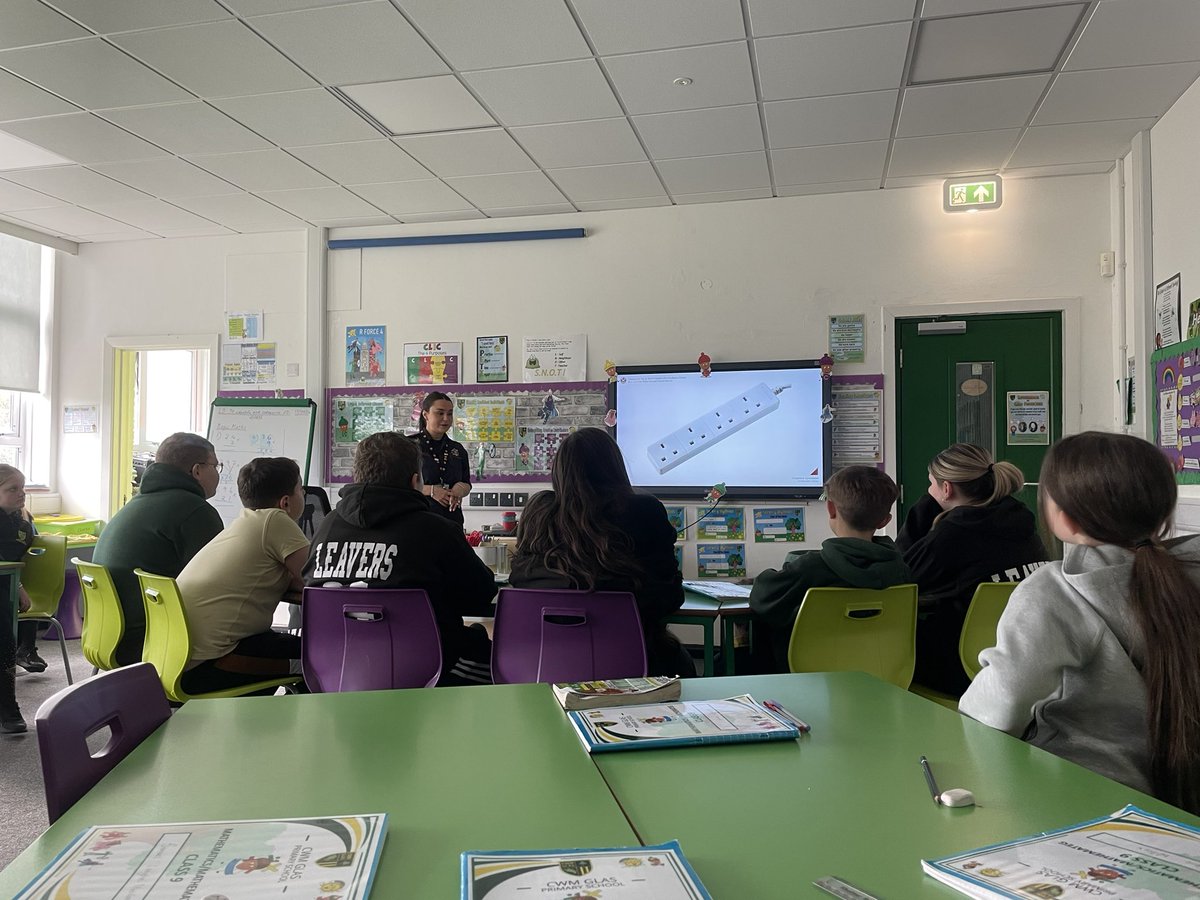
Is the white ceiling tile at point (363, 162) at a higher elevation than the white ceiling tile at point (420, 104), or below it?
below

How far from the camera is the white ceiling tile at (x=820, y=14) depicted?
2.97 meters

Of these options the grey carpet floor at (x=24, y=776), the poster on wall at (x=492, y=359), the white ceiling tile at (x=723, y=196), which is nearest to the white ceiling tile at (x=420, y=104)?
the white ceiling tile at (x=723, y=196)

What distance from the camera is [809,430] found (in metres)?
4.98

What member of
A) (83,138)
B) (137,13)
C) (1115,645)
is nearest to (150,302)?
(83,138)

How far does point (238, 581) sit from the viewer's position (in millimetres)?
2652

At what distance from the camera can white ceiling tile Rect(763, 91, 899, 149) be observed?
3752 millimetres

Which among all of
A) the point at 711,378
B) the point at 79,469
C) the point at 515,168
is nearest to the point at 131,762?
the point at 515,168

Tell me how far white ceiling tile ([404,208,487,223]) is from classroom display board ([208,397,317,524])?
4.62ft

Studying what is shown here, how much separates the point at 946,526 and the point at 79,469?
607cm

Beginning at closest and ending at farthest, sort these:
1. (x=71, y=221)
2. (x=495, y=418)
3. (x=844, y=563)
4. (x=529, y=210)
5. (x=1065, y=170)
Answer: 1. (x=844, y=563)
2. (x=1065, y=170)
3. (x=529, y=210)
4. (x=495, y=418)
5. (x=71, y=221)

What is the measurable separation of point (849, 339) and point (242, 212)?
389 cm

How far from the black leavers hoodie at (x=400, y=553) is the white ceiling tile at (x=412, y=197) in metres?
2.85

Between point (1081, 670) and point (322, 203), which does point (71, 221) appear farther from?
point (1081, 670)

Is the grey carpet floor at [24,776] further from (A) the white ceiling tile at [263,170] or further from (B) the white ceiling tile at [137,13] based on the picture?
(A) the white ceiling tile at [263,170]
